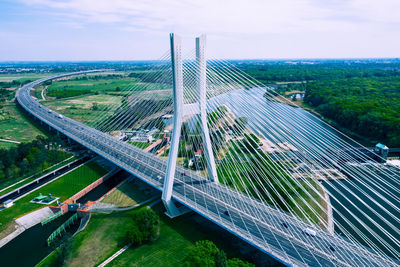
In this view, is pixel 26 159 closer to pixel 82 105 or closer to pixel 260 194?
pixel 260 194

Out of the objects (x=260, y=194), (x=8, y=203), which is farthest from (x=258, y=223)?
(x=8, y=203)

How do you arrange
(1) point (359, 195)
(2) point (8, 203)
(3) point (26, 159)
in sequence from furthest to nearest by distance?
(3) point (26, 159)
(1) point (359, 195)
(2) point (8, 203)

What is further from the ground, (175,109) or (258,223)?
(175,109)

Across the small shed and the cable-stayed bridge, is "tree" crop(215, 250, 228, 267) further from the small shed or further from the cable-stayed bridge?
the small shed

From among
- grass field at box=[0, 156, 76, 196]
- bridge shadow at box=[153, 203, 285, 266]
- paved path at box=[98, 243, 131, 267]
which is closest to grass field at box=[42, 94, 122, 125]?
grass field at box=[0, 156, 76, 196]

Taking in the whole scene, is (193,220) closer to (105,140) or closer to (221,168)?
(221,168)

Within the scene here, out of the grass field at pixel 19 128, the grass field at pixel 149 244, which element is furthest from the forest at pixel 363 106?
the grass field at pixel 19 128
